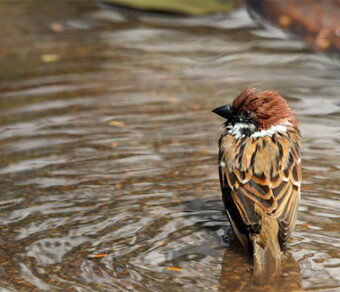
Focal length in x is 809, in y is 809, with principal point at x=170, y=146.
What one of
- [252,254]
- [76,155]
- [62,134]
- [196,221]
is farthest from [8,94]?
[252,254]

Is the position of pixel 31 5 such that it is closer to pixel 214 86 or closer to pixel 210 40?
pixel 210 40

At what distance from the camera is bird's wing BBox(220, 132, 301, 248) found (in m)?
5.13

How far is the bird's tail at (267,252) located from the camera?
5.07 meters

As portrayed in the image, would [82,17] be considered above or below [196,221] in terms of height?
above

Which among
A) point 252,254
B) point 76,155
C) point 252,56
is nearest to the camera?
point 252,254

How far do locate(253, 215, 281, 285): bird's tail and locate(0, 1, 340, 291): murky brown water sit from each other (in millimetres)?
103

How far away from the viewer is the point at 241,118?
18.7ft

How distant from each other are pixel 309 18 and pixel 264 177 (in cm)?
582

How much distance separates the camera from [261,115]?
5621 mm

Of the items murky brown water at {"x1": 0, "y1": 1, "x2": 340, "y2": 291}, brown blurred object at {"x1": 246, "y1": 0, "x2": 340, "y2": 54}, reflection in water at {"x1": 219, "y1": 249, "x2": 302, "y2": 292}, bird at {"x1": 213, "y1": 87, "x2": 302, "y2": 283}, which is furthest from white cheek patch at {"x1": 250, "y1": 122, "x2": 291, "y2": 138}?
brown blurred object at {"x1": 246, "y1": 0, "x2": 340, "y2": 54}

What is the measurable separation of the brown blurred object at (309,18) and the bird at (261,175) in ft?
14.8

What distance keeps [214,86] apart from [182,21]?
3.18m

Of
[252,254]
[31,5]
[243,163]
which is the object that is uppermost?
[31,5]

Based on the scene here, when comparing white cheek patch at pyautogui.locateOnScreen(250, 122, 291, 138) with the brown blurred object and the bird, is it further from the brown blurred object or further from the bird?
the brown blurred object
